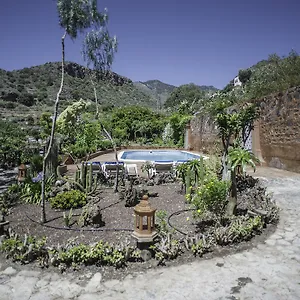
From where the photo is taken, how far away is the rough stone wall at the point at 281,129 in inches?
407

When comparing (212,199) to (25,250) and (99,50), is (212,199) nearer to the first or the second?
(25,250)

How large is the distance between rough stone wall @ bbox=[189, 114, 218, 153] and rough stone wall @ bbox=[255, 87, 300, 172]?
5300mm

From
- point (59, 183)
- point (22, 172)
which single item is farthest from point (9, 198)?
point (59, 183)

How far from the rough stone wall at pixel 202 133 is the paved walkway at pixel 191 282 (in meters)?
13.8

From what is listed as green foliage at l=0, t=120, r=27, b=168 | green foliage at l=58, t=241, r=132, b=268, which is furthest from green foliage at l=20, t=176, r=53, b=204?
green foliage at l=0, t=120, r=27, b=168

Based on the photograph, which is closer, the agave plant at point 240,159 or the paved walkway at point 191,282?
the paved walkway at point 191,282

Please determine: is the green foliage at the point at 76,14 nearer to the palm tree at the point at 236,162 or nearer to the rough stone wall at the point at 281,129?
the palm tree at the point at 236,162

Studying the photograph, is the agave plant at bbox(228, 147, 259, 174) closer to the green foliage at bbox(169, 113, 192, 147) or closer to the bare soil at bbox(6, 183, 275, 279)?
the bare soil at bbox(6, 183, 275, 279)

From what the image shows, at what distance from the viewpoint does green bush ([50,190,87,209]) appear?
257 inches

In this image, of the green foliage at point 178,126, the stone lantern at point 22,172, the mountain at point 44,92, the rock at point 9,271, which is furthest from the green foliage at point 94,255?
the mountain at point 44,92

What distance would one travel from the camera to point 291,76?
1111cm

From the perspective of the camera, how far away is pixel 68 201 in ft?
21.7

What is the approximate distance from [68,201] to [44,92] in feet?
142

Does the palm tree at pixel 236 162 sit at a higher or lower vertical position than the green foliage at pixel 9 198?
higher
